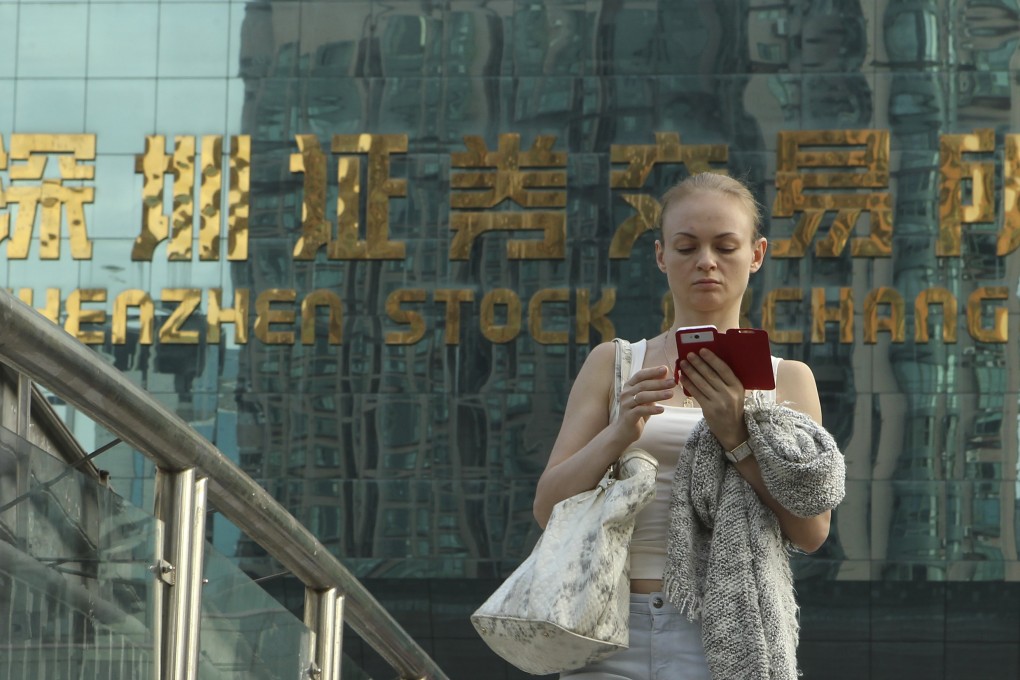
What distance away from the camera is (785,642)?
2336 mm

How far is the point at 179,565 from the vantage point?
2.70 m

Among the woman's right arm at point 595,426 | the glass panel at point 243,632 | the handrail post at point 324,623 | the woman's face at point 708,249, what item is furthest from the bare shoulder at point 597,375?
the handrail post at point 324,623

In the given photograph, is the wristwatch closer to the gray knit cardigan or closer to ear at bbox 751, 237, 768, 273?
the gray knit cardigan

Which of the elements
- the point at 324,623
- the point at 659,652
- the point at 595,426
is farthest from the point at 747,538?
the point at 324,623

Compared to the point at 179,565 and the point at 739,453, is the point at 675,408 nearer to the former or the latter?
the point at 739,453

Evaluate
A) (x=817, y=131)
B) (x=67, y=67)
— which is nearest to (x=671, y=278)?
(x=817, y=131)

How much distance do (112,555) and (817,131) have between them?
1097 cm

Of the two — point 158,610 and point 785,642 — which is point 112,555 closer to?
point 158,610

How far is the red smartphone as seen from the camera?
2.37 metres

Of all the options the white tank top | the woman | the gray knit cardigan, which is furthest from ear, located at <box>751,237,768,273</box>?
the gray knit cardigan

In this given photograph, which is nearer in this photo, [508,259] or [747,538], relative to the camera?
[747,538]

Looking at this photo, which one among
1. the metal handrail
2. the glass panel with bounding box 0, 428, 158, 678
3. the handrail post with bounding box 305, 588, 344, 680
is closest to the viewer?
the metal handrail

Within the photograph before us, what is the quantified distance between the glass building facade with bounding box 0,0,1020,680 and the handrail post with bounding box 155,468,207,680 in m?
10.3

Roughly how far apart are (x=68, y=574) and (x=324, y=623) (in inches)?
50.5
